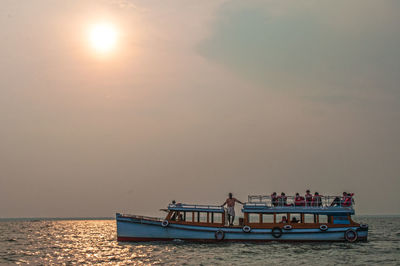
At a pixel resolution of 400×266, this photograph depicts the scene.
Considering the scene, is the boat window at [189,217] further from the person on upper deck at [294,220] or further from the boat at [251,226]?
the person on upper deck at [294,220]

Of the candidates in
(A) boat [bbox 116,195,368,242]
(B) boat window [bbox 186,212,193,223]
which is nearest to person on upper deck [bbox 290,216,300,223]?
(A) boat [bbox 116,195,368,242]

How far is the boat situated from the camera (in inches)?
1532

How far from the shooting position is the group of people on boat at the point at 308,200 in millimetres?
39844

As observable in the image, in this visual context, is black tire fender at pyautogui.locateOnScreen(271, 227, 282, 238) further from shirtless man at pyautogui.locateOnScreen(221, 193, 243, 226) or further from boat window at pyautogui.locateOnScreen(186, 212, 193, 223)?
boat window at pyautogui.locateOnScreen(186, 212, 193, 223)

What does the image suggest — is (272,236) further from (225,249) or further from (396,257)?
(396,257)

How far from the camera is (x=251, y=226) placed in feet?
128

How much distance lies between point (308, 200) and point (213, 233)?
8.98 m

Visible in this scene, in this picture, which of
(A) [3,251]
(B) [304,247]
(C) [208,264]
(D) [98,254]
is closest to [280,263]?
(C) [208,264]

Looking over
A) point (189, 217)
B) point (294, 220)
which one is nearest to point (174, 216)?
point (189, 217)

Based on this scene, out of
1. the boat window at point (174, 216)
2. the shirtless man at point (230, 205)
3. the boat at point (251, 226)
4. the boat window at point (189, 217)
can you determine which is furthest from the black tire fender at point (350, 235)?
the boat window at point (174, 216)

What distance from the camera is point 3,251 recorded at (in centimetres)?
4116

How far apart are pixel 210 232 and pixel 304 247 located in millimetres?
7905

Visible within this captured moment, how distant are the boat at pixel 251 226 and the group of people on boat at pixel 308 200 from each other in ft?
0.33

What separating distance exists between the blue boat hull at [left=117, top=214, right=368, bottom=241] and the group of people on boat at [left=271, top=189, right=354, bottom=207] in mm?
2195
